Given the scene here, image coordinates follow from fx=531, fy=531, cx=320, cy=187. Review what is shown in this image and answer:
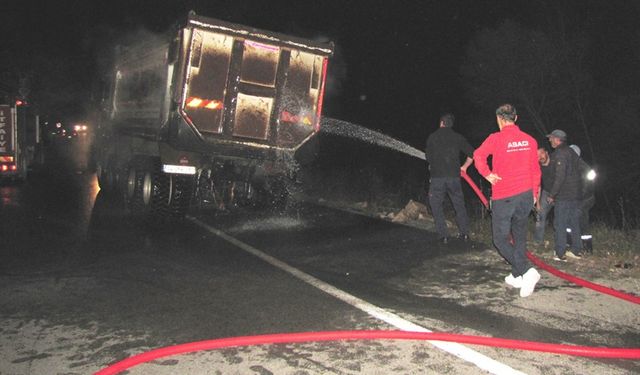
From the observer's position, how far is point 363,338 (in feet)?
12.8

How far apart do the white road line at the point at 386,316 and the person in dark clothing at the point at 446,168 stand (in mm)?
2578

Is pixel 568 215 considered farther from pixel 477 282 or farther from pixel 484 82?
pixel 484 82

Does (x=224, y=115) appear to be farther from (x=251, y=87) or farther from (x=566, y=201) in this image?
(x=566, y=201)

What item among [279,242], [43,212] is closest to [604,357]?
[279,242]

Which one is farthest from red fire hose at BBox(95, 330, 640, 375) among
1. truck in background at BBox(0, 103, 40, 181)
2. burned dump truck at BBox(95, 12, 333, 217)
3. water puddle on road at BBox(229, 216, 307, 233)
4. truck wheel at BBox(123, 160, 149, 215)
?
truck in background at BBox(0, 103, 40, 181)

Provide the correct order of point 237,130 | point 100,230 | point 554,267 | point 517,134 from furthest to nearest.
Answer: point 237,130 < point 100,230 < point 554,267 < point 517,134

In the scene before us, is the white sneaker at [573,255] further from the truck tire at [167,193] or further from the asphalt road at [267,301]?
the truck tire at [167,193]

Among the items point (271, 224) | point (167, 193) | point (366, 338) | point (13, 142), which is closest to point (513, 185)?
point (366, 338)

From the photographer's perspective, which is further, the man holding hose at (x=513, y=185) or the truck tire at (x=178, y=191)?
the truck tire at (x=178, y=191)

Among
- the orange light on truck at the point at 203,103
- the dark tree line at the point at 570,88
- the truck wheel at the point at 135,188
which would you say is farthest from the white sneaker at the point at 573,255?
the dark tree line at the point at 570,88

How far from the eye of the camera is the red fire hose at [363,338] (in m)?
3.48

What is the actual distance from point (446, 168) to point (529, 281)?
9.18 ft

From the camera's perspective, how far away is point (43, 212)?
9953 mm

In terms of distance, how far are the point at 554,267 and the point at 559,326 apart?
6.83ft
